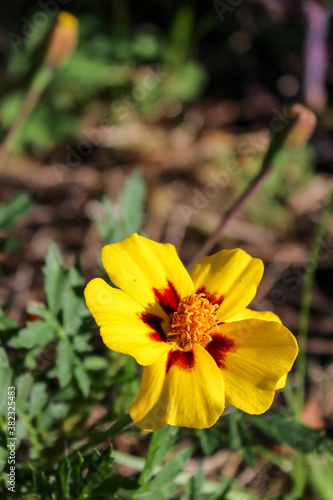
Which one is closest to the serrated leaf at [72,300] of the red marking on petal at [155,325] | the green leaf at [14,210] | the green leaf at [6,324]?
the green leaf at [6,324]

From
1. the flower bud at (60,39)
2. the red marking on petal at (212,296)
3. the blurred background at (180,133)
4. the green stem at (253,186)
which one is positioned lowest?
the blurred background at (180,133)

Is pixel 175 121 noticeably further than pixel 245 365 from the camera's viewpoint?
Result: Yes

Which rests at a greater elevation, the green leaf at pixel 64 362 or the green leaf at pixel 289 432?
→ the green leaf at pixel 64 362

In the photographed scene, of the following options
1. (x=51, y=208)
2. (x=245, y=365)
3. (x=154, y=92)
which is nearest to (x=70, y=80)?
(x=154, y=92)

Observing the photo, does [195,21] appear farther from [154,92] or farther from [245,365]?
[245,365]

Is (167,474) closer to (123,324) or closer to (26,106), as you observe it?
(123,324)

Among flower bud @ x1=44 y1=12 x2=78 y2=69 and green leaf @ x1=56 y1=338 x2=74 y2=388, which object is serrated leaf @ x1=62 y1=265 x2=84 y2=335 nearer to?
green leaf @ x1=56 y1=338 x2=74 y2=388

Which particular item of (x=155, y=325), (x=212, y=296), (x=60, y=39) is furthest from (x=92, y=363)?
(x=60, y=39)

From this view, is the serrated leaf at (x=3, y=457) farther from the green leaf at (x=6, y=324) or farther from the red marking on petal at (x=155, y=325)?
the red marking on petal at (x=155, y=325)
